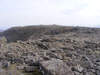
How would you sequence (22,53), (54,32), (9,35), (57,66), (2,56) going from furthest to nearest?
(9,35) → (54,32) → (22,53) → (2,56) → (57,66)

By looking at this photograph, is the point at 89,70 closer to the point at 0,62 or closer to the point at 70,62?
the point at 70,62

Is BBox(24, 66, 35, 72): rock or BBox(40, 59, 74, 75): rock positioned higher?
BBox(40, 59, 74, 75): rock

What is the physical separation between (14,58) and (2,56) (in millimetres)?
472

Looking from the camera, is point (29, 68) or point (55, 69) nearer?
point (55, 69)

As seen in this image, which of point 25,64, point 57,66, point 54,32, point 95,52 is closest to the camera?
point 57,66

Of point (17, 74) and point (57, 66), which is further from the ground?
point (57, 66)

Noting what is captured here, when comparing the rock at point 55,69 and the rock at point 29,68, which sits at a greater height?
the rock at point 55,69

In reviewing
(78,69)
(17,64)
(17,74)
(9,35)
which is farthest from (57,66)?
(9,35)

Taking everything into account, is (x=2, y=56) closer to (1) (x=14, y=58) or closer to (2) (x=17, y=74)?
(1) (x=14, y=58)

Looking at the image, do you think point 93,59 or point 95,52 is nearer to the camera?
point 93,59

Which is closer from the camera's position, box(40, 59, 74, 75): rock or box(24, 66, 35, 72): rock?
box(40, 59, 74, 75): rock

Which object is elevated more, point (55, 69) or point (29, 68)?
point (55, 69)

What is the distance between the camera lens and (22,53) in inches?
246

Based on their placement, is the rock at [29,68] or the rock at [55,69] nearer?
the rock at [55,69]
